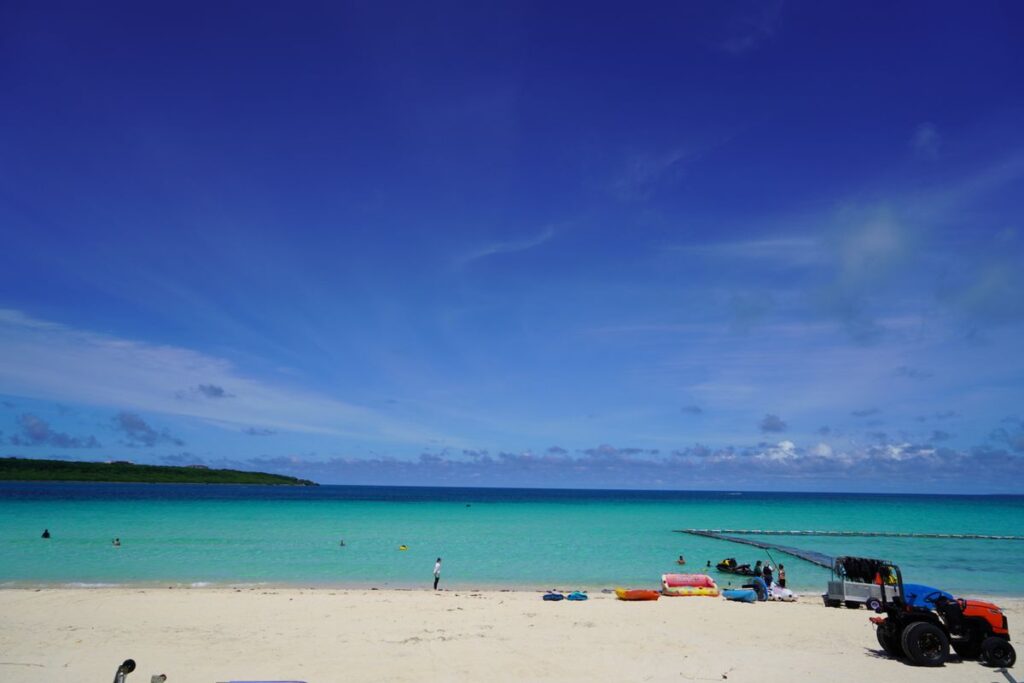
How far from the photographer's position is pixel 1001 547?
5247 centimetres

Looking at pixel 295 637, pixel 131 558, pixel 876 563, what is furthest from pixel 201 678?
pixel 131 558

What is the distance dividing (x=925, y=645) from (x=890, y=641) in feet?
2.78

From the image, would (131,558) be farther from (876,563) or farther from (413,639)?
(876,563)

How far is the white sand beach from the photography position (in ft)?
46.3

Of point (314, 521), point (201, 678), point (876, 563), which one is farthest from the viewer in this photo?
point (314, 521)

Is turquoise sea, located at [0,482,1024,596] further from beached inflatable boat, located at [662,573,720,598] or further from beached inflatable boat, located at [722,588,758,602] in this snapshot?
beached inflatable boat, located at [722,588,758,602]

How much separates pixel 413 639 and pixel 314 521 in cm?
5227

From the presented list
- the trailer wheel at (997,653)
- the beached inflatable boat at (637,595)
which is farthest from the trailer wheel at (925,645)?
the beached inflatable boat at (637,595)

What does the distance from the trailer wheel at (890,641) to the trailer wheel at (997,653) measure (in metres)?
1.69

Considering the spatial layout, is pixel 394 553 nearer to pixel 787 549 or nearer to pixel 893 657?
pixel 787 549

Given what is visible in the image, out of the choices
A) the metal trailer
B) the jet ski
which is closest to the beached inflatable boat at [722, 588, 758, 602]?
the metal trailer

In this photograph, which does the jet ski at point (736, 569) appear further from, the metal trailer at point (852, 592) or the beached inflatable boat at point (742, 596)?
the metal trailer at point (852, 592)

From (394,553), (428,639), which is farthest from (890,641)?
(394,553)

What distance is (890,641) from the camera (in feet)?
51.3
